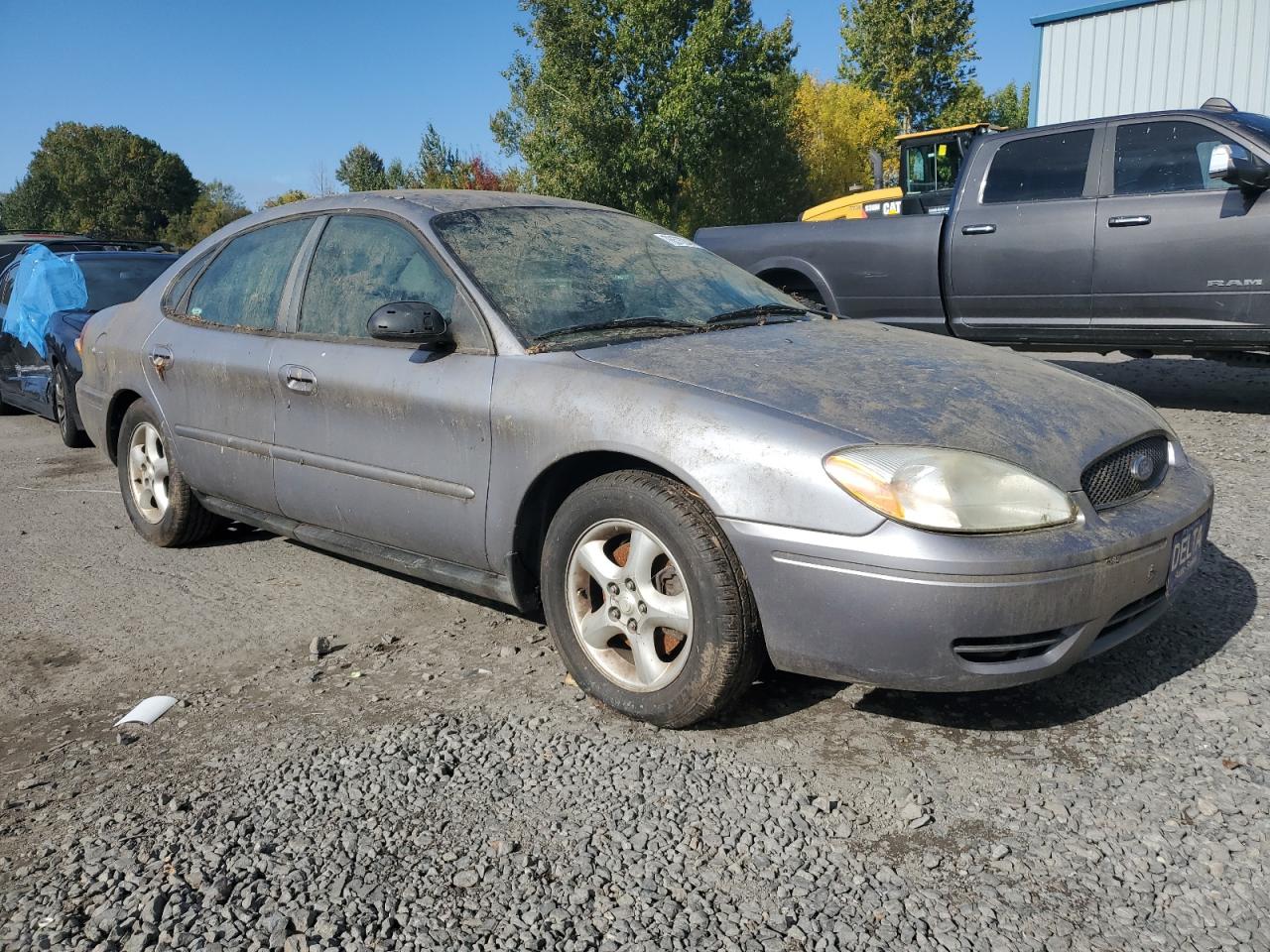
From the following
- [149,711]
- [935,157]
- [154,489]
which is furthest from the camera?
[935,157]

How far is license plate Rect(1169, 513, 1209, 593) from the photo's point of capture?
3.01 metres

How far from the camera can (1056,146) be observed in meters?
7.59

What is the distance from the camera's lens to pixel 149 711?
3.35m

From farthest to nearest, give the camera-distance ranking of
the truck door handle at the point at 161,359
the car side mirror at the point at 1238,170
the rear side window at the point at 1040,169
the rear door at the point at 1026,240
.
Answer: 1. the rear side window at the point at 1040,169
2. the rear door at the point at 1026,240
3. the car side mirror at the point at 1238,170
4. the truck door handle at the point at 161,359

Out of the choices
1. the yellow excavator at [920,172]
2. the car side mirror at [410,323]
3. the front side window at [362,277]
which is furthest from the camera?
the yellow excavator at [920,172]

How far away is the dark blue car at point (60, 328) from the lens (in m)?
8.22

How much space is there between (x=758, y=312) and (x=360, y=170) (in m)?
73.3

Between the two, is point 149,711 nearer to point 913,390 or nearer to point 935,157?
point 913,390

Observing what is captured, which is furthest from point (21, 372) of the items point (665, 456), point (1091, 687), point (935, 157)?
point (935, 157)

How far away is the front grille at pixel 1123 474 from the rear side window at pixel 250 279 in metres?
3.15

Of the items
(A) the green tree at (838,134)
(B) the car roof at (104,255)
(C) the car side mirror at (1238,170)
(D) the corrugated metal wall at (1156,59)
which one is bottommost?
(B) the car roof at (104,255)

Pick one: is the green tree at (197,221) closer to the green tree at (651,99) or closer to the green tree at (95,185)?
the green tree at (95,185)

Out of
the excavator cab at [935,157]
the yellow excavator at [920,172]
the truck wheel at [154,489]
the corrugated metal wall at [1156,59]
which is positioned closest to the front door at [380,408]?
the truck wheel at [154,489]

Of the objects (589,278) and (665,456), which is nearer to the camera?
(665,456)
